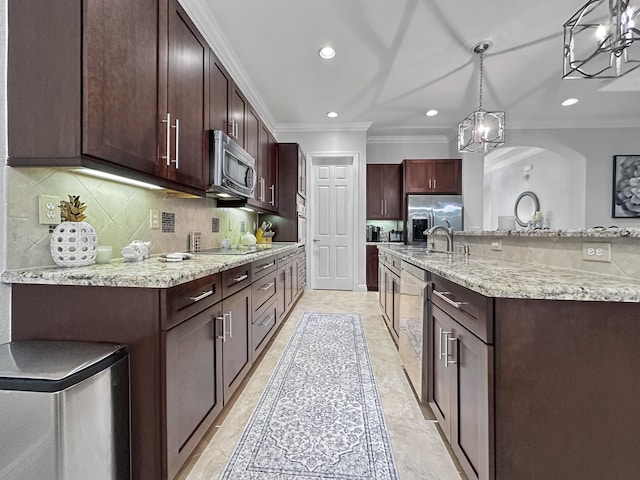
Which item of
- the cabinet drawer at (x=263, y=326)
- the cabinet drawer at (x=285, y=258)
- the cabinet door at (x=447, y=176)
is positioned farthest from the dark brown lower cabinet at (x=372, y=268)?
the cabinet drawer at (x=263, y=326)

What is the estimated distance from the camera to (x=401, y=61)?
3.26 m

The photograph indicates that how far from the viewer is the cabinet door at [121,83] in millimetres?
1103

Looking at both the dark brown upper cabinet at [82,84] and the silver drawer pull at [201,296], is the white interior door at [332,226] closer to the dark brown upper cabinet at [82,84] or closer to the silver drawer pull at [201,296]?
the silver drawer pull at [201,296]

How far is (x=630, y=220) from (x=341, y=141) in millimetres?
5266

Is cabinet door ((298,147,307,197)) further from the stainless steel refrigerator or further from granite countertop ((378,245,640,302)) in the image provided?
granite countertop ((378,245,640,302))

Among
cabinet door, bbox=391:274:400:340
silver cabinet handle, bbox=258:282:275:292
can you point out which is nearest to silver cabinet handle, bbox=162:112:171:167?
silver cabinet handle, bbox=258:282:275:292

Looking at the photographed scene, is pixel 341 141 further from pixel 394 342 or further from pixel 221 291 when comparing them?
pixel 221 291

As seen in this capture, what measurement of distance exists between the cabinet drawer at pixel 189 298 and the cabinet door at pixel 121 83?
2.00 ft

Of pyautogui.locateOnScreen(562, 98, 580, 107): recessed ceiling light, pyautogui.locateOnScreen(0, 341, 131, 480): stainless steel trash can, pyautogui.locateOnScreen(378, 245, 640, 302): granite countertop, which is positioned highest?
pyautogui.locateOnScreen(562, 98, 580, 107): recessed ceiling light

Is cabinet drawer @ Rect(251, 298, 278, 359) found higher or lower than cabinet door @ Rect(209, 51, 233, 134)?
lower

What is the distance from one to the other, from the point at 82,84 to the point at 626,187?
24.3ft

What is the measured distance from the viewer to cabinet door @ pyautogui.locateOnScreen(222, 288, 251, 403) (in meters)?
1.63

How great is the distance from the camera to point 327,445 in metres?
1.44

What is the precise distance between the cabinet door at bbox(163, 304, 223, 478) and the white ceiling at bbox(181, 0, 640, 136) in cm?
252
